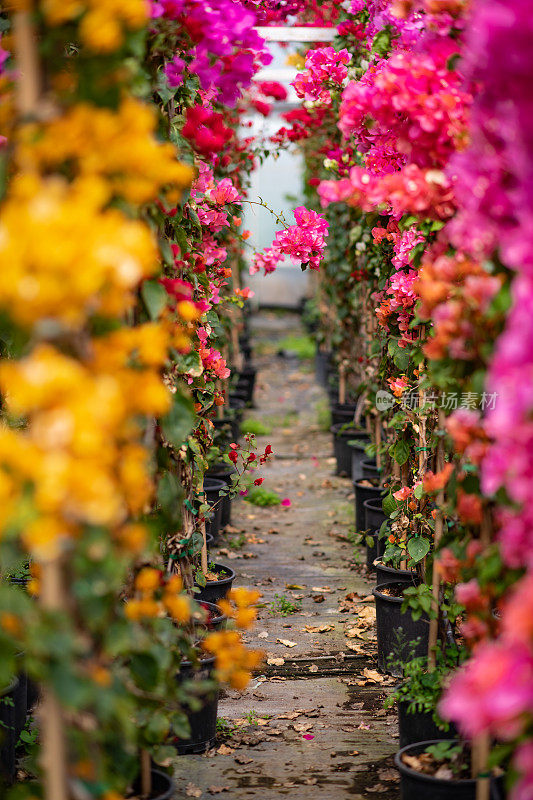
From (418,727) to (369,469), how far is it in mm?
2540

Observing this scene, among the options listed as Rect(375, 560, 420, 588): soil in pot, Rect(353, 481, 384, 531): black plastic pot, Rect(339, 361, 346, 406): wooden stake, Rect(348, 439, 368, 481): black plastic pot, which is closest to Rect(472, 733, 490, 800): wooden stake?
Rect(375, 560, 420, 588): soil in pot

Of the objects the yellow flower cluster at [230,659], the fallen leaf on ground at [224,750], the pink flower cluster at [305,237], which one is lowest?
the fallen leaf on ground at [224,750]

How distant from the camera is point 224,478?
193 inches

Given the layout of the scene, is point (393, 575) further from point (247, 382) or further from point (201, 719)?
point (247, 382)

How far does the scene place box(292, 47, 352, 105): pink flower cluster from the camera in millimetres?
3590

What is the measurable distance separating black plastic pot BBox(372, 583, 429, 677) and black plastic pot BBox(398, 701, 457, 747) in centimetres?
53

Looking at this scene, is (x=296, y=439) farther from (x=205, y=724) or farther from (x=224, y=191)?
(x=205, y=724)

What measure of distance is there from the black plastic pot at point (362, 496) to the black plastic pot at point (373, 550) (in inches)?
13.4

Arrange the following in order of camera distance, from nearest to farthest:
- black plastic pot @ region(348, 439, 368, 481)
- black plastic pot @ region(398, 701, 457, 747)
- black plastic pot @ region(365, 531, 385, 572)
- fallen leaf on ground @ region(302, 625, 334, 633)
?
black plastic pot @ region(398, 701, 457, 747), fallen leaf on ground @ region(302, 625, 334, 633), black plastic pot @ region(365, 531, 385, 572), black plastic pot @ region(348, 439, 368, 481)

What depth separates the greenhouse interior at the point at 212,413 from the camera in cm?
118

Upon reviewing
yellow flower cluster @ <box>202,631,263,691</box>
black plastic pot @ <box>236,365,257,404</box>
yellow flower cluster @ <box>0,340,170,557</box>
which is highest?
yellow flower cluster @ <box>0,340,170,557</box>

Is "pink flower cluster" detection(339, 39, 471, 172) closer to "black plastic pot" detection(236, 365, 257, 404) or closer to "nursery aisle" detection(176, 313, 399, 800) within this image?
"nursery aisle" detection(176, 313, 399, 800)

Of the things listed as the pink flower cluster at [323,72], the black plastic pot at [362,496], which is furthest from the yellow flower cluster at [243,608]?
the black plastic pot at [362,496]

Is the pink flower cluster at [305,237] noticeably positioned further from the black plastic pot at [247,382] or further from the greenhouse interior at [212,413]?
the black plastic pot at [247,382]
